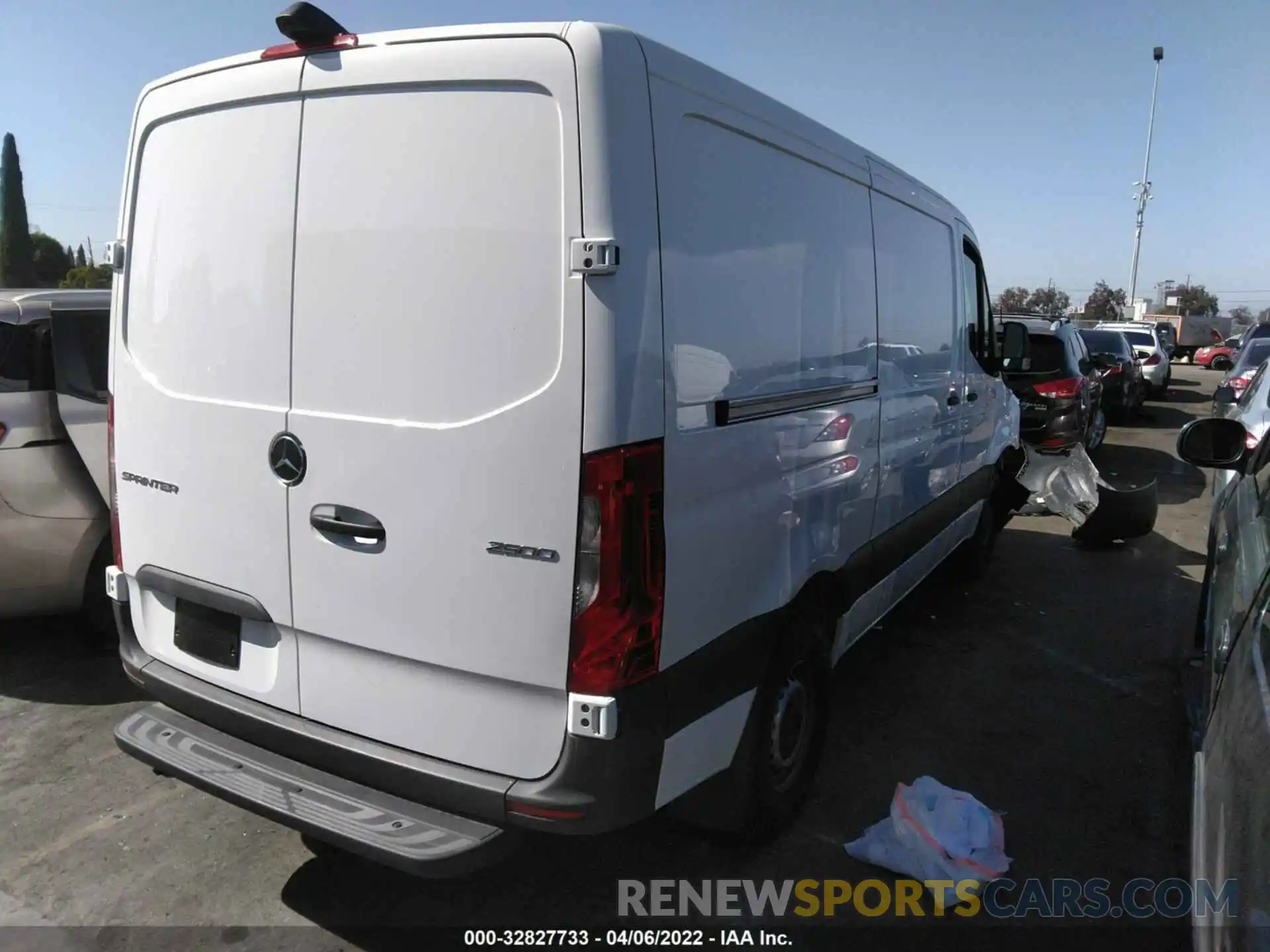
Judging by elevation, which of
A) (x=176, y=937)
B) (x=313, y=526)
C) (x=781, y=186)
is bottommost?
(x=176, y=937)

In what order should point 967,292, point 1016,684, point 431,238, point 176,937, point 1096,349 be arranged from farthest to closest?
1. point 1096,349
2. point 967,292
3. point 1016,684
4. point 176,937
5. point 431,238

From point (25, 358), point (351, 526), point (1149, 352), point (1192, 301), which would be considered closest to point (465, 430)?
point (351, 526)

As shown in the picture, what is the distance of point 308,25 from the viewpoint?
Result: 2.44 m

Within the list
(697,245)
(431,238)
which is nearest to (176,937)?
(431,238)

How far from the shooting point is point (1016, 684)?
→ 4.82m

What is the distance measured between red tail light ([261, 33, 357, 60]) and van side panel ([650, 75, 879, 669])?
845 millimetres

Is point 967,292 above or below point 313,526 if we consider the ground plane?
above

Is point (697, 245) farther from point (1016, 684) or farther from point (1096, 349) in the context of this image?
point (1096, 349)

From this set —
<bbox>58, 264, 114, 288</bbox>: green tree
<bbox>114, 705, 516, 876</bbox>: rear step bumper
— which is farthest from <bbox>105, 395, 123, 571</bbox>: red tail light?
<bbox>58, 264, 114, 288</bbox>: green tree

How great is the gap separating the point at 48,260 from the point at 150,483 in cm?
5260

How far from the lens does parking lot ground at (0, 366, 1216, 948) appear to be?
2.97 meters

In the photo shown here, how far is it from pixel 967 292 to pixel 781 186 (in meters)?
2.92

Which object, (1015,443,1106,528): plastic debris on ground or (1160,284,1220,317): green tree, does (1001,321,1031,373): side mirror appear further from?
(1160,284,1220,317): green tree

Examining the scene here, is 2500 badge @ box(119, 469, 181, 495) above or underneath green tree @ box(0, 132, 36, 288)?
underneath
